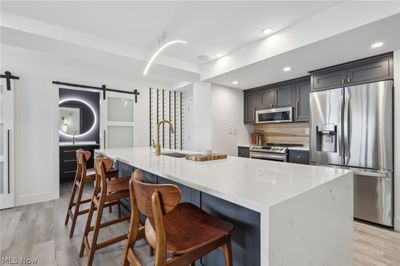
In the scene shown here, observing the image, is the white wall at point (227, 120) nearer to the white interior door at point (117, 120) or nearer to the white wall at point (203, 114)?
the white wall at point (203, 114)

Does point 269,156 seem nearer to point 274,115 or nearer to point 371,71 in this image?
point 274,115

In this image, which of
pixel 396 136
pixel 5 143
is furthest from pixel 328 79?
pixel 5 143

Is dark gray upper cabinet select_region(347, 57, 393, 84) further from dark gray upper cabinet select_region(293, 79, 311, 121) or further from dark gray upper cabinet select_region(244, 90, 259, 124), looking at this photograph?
dark gray upper cabinet select_region(244, 90, 259, 124)

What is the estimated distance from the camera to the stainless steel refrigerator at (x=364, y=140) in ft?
7.99

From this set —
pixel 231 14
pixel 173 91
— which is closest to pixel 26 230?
pixel 231 14

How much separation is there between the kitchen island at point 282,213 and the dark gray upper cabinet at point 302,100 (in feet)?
8.23

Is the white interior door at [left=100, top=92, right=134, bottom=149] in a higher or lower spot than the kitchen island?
higher

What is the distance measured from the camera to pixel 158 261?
83 cm

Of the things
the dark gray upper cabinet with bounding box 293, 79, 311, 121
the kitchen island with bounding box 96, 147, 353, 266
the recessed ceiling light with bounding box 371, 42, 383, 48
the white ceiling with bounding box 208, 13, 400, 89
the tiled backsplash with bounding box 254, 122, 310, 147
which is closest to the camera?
the kitchen island with bounding box 96, 147, 353, 266

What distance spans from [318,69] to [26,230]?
459 centimetres

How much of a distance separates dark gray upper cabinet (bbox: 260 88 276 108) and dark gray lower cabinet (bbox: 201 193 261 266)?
3306 millimetres

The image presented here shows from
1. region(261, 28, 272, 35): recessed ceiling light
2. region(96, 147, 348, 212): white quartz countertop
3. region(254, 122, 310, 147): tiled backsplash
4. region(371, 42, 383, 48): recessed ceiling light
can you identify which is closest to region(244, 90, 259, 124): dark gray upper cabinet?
region(254, 122, 310, 147): tiled backsplash

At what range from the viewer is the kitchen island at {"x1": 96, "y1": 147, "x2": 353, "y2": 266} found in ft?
2.56

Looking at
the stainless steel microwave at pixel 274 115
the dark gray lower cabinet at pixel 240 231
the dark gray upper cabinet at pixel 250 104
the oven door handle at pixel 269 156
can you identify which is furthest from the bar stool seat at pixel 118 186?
the dark gray upper cabinet at pixel 250 104
